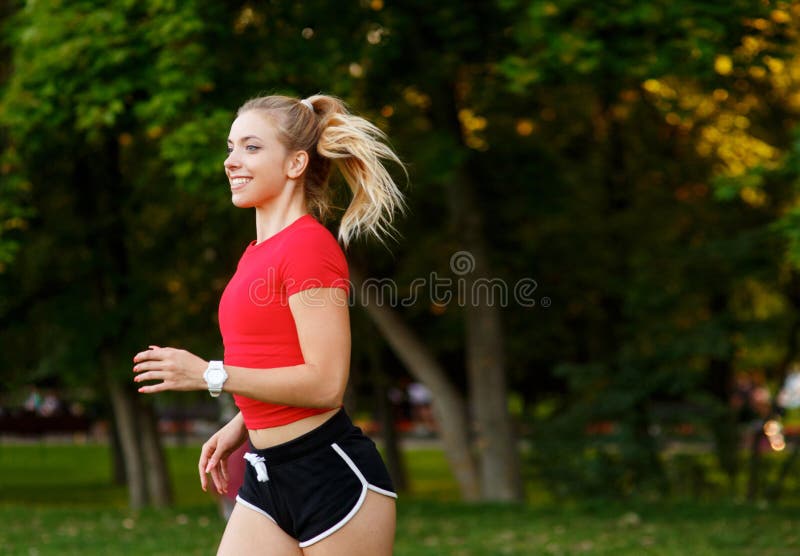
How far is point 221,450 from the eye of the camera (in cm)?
348

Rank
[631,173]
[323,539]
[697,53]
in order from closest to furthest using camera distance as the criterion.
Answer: [323,539] → [697,53] → [631,173]

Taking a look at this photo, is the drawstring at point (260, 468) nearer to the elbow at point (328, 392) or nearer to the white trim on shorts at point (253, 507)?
the white trim on shorts at point (253, 507)

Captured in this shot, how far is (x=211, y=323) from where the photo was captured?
15.8 meters

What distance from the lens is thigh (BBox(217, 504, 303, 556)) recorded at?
312 cm

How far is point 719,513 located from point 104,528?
5.67 m

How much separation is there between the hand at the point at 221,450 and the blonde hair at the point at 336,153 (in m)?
0.68

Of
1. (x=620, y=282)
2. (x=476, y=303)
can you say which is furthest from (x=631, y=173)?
(x=476, y=303)

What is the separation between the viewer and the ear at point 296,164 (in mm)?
3178

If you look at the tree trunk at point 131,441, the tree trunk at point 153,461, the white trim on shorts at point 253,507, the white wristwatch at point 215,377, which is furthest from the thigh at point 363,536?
the tree trunk at point 153,461

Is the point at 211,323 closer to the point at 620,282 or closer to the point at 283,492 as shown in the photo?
the point at 620,282

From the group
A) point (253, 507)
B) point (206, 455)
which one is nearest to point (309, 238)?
point (253, 507)

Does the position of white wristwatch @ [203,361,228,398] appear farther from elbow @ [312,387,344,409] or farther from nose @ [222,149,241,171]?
nose @ [222,149,241,171]

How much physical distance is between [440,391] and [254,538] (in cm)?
1150

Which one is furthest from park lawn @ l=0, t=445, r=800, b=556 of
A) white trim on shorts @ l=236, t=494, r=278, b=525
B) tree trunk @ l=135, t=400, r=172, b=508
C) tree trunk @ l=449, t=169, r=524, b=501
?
white trim on shorts @ l=236, t=494, r=278, b=525
